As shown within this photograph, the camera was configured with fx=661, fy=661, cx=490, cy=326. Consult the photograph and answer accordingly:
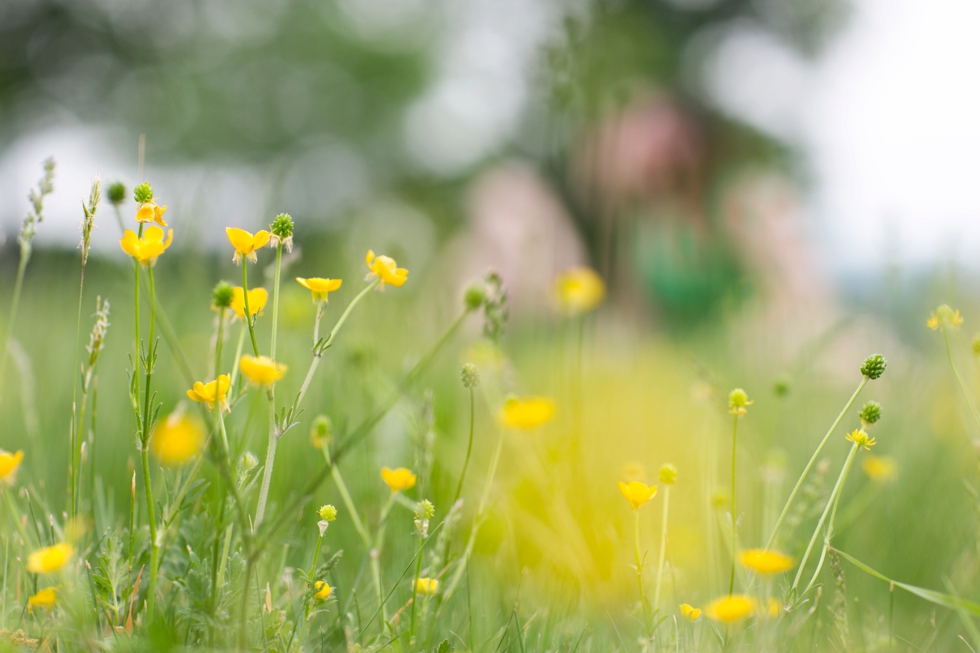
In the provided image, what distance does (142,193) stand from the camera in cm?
85

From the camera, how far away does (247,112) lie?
492 inches

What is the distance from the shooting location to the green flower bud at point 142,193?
851 millimetres

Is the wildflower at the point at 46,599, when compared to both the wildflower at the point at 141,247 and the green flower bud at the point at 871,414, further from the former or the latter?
the green flower bud at the point at 871,414

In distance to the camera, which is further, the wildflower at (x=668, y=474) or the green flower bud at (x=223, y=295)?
the wildflower at (x=668, y=474)

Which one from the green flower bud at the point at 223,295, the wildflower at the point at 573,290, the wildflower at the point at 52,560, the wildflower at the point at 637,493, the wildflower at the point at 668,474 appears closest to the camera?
the wildflower at the point at 52,560

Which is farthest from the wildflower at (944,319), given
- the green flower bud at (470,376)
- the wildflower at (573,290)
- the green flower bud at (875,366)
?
the wildflower at (573,290)

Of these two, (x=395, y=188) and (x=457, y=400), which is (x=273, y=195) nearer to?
(x=457, y=400)

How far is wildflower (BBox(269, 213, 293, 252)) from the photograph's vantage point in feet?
2.77

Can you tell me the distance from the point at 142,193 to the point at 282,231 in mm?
187

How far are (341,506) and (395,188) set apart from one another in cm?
1236

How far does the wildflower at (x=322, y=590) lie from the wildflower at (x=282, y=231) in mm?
425

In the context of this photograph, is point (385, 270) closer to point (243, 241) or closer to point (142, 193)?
point (243, 241)

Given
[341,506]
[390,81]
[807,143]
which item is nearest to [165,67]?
[390,81]

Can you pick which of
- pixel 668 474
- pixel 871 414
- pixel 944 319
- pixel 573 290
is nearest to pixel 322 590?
pixel 668 474
